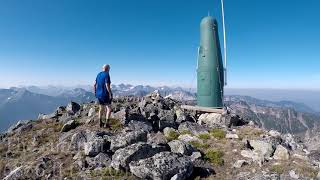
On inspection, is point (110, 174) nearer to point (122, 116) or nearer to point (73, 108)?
point (122, 116)

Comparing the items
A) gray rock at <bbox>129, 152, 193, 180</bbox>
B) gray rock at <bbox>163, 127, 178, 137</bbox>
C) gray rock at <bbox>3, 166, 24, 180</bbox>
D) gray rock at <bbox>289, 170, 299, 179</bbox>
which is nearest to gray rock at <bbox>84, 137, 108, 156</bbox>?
gray rock at <bbox>129, 152, 193, 180</bbox>

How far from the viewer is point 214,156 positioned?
12031 millimetres

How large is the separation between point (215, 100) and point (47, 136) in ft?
43.5

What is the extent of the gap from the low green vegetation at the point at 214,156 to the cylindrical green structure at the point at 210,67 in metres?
11.1

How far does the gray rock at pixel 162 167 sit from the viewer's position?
941cm

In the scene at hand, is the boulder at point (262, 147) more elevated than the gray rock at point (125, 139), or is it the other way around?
the gray rock at point (125, 139)

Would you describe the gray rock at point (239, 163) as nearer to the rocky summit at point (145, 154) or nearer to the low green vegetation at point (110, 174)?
the rocky summit at point (145, 154)

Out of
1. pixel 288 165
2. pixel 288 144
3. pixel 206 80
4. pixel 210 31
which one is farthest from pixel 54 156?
pixel 210 31

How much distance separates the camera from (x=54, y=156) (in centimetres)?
1168

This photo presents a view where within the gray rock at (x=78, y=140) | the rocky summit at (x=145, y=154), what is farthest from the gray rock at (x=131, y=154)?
the gray rock at (x=78, y=140)

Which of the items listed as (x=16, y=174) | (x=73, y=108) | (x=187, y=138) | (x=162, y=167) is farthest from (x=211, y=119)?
(x=16, y=174)

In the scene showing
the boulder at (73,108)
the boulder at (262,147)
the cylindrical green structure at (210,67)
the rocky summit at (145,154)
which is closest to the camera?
the rocky summit at (145,154)

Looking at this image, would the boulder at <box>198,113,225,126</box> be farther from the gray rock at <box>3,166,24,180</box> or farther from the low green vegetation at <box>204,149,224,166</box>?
the gray rock at <box>3,166,24,180</box>

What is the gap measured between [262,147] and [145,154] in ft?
17.9
